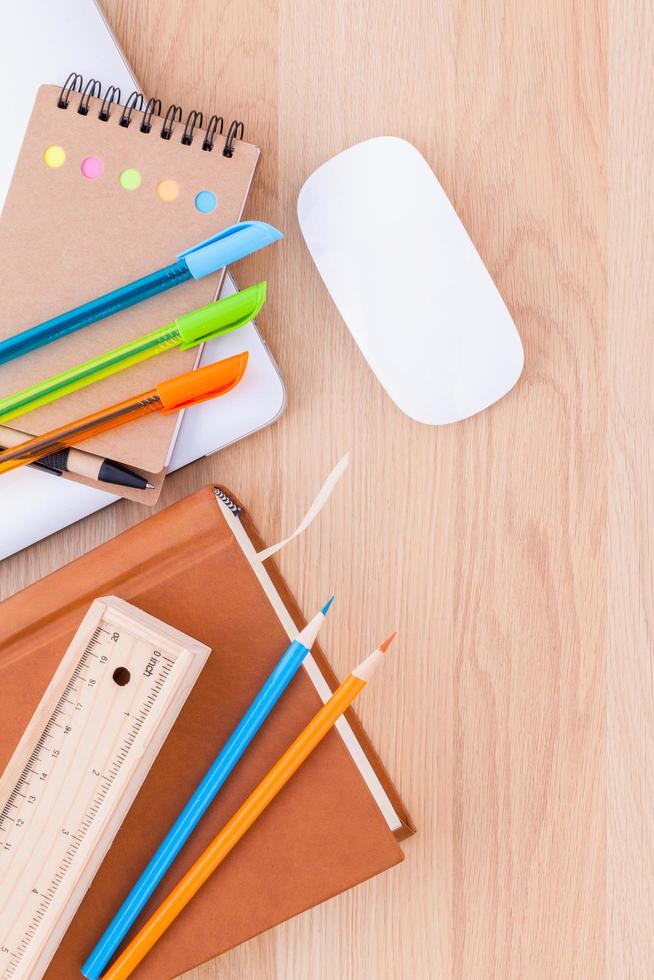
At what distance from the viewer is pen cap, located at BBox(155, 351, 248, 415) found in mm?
471

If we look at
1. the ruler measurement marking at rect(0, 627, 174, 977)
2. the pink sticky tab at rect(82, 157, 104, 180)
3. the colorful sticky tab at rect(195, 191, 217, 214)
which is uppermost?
the pink sticky tab at rect(82, 157, 104, 180)

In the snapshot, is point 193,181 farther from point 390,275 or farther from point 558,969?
point 558,969

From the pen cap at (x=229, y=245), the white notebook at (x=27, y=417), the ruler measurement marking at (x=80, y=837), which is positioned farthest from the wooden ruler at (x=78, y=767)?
the pen cap at (x=229, y=245)

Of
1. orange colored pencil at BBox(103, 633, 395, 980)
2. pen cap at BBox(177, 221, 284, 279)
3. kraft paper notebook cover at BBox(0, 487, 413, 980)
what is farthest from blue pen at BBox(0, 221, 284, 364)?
orange colored pencil at BBox(103, 633, 395, 980)

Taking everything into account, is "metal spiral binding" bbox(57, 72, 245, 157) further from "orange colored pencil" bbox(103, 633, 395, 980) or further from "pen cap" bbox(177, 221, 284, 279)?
"orange colored pencil" bbox(103, 633, 395, 980)

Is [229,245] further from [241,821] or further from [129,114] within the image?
[241,821]

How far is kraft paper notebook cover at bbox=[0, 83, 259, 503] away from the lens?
481 millimetres

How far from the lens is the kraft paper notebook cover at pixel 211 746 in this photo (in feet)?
1.51

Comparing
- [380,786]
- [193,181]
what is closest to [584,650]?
[380,786]

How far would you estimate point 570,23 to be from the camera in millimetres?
535

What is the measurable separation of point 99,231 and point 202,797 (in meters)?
0.35

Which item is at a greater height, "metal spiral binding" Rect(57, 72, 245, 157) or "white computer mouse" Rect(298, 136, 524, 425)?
"metal spiral binding" Rect(57, 72, 245, 157)

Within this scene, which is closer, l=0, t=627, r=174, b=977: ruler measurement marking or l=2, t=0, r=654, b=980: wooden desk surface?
l=0, t=627, r=174, b=977: ruler measurement marking

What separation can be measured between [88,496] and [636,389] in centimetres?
37
